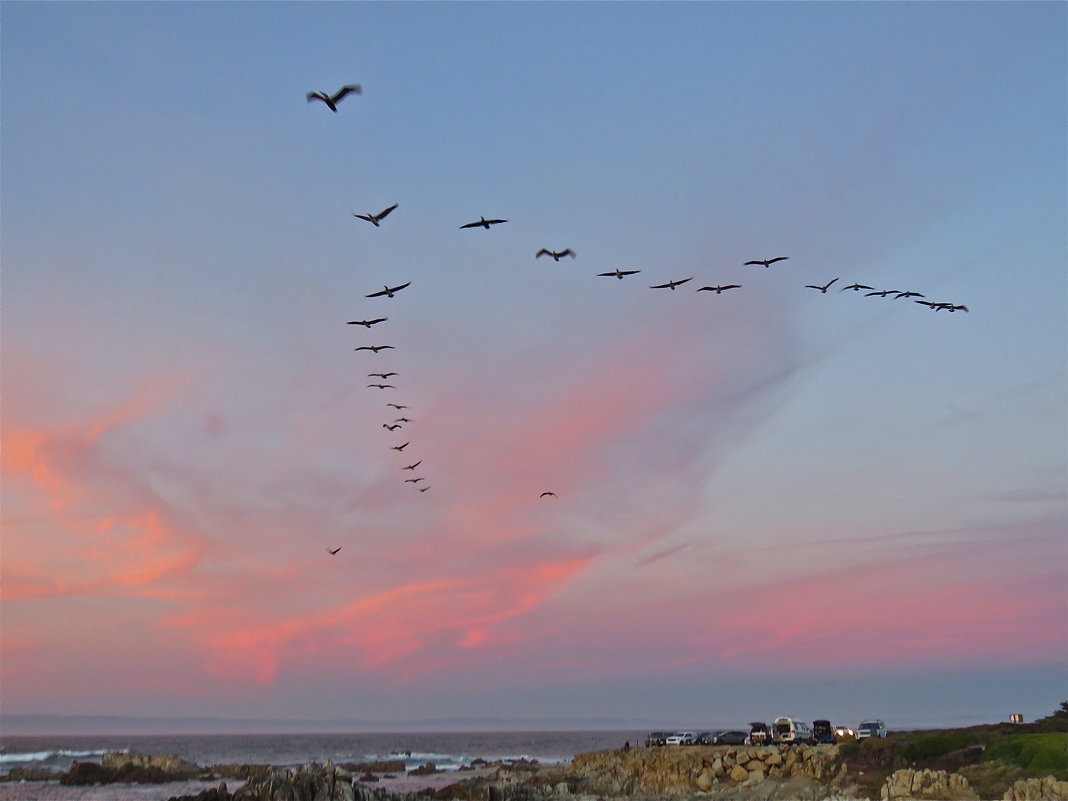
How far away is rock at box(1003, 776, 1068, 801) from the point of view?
3494 centimetres

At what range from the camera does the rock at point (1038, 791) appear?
34938 millimetres

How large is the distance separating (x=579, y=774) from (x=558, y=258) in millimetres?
42499

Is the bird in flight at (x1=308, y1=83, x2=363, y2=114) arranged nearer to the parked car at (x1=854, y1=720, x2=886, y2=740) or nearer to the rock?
the rock

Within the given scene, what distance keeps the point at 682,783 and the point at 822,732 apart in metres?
21.9

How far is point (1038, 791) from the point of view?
35625 millimetres

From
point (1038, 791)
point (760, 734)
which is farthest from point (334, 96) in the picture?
point (760, 734)

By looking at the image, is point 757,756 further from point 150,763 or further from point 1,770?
point 1,770

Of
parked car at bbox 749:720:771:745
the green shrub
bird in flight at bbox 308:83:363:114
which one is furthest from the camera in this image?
parked car at bbox 749:720:771:745

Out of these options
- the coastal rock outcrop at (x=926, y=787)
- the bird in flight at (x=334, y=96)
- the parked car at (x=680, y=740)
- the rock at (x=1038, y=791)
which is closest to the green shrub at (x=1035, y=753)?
the coastal rock outcrop at (x=926, y=787)

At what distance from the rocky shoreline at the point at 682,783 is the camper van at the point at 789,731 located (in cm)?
1042

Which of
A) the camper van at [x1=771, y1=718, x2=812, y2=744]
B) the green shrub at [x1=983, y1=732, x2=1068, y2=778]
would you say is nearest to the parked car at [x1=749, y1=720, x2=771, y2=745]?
the camper van at [x1=771, y1=718, x2=812, y2=744]

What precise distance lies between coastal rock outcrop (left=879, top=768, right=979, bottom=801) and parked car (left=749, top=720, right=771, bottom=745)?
25853mm

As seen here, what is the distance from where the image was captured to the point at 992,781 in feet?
137

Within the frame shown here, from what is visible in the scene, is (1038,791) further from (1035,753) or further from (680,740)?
(680,740)
